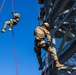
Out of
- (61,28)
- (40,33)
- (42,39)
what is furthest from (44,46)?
(61,28)

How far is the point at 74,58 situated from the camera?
21828 millimetres

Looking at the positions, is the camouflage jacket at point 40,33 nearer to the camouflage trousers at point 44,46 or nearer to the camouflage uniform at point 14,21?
the camouflage trousers at point 44,46

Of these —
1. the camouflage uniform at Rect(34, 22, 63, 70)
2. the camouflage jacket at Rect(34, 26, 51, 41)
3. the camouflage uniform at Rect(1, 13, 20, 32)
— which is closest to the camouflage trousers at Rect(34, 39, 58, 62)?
the camouflage uniform at Rect(34, 22, 63, 70)

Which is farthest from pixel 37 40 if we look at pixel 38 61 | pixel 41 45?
pixel 38 61

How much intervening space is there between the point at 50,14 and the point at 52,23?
60 cm

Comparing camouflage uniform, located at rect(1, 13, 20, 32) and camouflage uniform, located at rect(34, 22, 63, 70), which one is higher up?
camouflage uniform, located at rect(1, 13, 20, 32)

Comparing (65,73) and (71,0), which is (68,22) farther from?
(65,73)

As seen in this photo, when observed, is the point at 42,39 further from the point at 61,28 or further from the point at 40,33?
the point at 61,28

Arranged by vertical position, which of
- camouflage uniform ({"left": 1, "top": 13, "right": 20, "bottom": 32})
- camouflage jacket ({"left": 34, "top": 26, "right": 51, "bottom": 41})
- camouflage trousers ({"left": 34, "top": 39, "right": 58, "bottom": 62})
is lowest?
camouflage trousers ({"left": 34, "top": 39, "right": 58, "bottom": 62})

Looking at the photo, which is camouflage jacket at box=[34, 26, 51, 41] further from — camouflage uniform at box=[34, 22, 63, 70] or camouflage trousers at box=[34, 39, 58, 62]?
camouflage trousers at box=[34, 39, 58, 62]

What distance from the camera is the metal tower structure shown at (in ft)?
58.1

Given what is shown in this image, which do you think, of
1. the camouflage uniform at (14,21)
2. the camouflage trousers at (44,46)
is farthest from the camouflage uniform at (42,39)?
the camouflage uniform at (14,21)

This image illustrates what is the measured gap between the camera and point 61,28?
Result: 66.8ft

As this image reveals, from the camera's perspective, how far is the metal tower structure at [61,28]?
17.7 m
